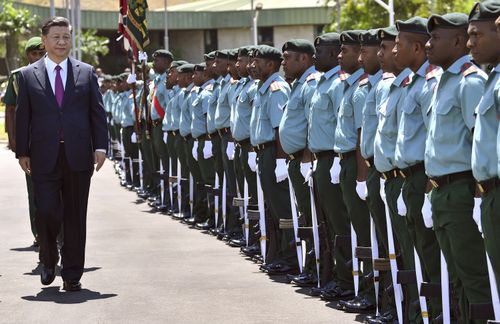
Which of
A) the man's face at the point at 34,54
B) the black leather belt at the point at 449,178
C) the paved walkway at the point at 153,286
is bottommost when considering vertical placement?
the paved walkway at the point at 153,286

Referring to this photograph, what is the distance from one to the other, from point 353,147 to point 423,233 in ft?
5.76

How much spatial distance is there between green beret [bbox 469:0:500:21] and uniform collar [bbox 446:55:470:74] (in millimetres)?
544

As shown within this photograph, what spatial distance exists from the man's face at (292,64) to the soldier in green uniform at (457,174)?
155 inches

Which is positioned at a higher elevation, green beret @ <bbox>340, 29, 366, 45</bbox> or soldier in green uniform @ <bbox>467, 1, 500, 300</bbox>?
green beret @ <bbox>340, 29, 366, 45</bbox>

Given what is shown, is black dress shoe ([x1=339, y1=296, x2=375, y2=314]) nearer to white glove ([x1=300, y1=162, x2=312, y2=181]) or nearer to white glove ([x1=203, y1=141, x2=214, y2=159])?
white glove ([x1=300, y1=162, x2=312, y2=181])

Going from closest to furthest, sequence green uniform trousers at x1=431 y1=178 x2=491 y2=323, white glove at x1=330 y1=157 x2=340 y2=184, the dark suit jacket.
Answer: green uniform trousers at x1=431 y1=178 x2=491 y2=323 → white glove at x1=330 y1=157 x2=340 y2=184 → the dark suit jacket

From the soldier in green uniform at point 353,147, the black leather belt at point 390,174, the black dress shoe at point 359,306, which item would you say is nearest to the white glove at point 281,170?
the soldier in green uniform at point 353,147

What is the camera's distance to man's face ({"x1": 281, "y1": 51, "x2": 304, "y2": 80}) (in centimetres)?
1173

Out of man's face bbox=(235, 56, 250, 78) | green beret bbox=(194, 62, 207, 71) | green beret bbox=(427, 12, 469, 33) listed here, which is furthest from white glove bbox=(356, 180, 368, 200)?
green beret bbox=(194, 62, 207, 71)

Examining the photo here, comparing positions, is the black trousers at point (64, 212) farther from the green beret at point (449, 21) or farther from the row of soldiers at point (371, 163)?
the green beret at point (449, 21)

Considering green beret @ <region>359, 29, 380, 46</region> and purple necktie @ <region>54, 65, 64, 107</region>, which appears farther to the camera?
purple necktie @ <region>54, 65, 64, 107</region>

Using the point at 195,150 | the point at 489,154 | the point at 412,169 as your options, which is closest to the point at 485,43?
the point at 489,154

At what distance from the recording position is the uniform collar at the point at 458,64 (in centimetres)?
780

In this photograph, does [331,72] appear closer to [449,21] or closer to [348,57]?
[348,57]
